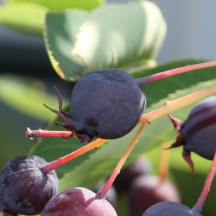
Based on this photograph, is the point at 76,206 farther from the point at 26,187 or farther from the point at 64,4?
the point at 64,4

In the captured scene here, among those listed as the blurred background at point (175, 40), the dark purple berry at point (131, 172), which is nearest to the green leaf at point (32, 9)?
the dark purple berry at point (131, 172)

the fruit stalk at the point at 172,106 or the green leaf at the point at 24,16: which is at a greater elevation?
the fruit stalk at the point at 172,106

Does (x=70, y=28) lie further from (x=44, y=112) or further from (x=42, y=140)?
(x=44, y=112)

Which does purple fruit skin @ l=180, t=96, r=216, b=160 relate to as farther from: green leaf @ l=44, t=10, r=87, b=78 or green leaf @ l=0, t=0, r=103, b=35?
green leaf @ l=0, t=0, r=103, b=35

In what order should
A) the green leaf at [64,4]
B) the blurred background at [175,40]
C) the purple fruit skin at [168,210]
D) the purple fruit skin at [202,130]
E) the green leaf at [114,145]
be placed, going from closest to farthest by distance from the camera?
1. the purple fruit skin at [168,210]
2. the purple fruit skin at [202,130]
3. the green leaf at [114,145]
4. the green leaf at [64,4]
5. the blurred background at [175,40]

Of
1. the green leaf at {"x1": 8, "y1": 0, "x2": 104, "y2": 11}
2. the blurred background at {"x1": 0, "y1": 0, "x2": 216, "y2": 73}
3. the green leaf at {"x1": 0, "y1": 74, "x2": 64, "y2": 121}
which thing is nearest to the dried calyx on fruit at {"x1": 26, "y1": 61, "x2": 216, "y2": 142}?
the green leaf at {"x1": 8, "y1": 0, "x2": 104, "y2": 11}

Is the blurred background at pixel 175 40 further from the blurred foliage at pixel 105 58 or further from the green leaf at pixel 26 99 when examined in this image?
the blurred foliage at pixel 105 58

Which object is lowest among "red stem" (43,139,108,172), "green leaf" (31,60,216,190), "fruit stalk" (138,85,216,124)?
"green leaf" (31,60,216,190)
